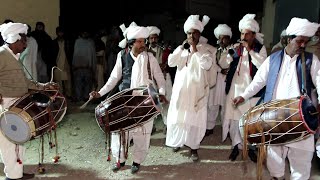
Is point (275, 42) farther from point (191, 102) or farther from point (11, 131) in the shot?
point (11, 131)

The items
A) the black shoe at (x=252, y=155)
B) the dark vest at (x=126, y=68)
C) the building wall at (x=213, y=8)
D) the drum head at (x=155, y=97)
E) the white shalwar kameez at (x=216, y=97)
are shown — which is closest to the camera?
the drum head at (x=155, y=97)

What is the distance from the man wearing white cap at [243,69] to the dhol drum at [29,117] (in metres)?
2.43

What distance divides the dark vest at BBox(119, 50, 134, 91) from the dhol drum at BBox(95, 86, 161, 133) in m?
0.45


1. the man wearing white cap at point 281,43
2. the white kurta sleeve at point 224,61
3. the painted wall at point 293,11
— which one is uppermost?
the painted wall at point 293,11

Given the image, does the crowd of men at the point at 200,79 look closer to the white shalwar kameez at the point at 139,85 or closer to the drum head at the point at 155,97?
the white shalwar kameez at the point at 139,85

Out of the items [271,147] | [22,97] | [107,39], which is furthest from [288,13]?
[107,39]

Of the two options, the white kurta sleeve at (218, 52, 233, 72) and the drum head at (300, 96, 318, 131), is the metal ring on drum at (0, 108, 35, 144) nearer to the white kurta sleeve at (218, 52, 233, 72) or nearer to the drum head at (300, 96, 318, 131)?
the drum head at (300, 96, 318, 131)

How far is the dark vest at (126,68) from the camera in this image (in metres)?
4.82

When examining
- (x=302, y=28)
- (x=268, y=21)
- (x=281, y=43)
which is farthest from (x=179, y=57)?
(x=268, y=21)

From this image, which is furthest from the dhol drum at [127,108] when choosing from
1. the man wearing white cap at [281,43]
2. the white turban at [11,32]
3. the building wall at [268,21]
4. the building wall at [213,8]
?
the building wall at [213,8]

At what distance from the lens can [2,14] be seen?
870 centimetres

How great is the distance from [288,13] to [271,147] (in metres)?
2.82

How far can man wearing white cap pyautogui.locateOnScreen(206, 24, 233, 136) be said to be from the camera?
576 cm

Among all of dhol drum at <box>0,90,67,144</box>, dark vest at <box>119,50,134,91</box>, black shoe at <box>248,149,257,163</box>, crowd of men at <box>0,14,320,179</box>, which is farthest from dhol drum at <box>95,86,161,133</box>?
black shoe at <box>248,149,257,163</box>
